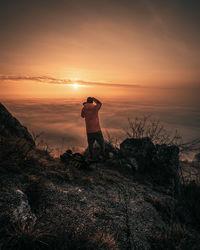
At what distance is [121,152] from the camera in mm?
7559

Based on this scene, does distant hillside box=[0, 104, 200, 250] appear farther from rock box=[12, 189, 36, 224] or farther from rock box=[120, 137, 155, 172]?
rock box=[120, 137, 155, 172]

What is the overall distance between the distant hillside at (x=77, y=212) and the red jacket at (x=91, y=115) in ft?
6.70

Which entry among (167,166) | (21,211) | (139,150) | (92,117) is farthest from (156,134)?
(21,211)

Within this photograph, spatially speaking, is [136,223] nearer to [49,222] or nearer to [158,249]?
[158,249]

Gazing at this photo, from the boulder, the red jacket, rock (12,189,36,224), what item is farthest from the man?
rock (12,189,36,224)

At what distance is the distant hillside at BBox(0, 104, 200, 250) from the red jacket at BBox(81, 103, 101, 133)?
6.70 feet

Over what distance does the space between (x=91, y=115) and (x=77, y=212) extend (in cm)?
456

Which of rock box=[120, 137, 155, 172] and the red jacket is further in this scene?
rock box=[120, 137, 155, 172]

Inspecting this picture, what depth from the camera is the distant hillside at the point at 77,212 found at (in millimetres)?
1833

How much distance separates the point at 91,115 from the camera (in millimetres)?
6820

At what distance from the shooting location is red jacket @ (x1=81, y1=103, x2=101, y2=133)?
6.79 meters

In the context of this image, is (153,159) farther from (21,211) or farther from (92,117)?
(21,211)

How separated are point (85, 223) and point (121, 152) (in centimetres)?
525

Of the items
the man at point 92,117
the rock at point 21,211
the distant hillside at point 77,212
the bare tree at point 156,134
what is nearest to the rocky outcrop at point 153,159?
the bare tree at point 156,134
